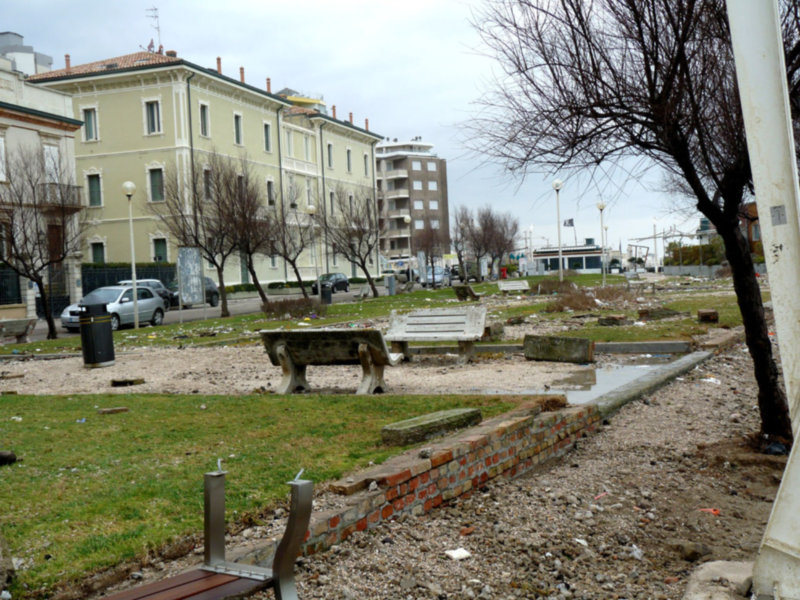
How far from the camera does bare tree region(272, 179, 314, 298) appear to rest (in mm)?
41000

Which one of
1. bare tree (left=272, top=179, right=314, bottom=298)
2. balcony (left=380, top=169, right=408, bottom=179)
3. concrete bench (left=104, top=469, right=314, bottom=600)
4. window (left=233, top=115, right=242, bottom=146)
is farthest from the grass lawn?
balcony (left=380, top=169, right=408, bottom=179)

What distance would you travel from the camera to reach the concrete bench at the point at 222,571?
322cm

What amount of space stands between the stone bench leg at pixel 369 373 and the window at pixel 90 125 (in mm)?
45488

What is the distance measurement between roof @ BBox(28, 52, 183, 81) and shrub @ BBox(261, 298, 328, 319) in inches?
1059

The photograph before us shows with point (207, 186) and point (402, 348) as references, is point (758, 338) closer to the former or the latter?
point (402, 348)

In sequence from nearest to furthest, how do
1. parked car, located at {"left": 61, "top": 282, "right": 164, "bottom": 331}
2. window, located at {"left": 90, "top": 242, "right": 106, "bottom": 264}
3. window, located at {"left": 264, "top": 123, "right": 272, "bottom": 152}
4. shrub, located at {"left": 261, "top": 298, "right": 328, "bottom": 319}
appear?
1. shrub, located at {"left": 261, "top": 298, "right": 328, "bottom": 319}
2. parked car, located at {"left": 61, "top": 282, "right": 164, "bottom": 331}
3. window, located at {"left": 90, "top": 242, "right": 106, "bottom": 264}
4. window, located at {"left": 264, "top": 123, "right": 272, "bottom": 152}

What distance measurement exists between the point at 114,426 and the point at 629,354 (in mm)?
8704

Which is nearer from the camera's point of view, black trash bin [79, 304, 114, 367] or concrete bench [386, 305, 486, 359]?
concrete bench [386, 305, 486, 359]

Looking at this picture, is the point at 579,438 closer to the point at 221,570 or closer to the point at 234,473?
the point at 234,473

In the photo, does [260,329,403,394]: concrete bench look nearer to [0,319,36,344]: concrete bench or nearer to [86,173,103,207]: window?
[0,319,36,344]: concrete bench

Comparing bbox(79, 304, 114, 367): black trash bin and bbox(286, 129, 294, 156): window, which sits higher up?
bbox(286, 129, 294, 156): window

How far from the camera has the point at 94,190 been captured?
5044cm

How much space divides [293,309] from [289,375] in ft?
55.0

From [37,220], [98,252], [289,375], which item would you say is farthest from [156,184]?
[289,375]
